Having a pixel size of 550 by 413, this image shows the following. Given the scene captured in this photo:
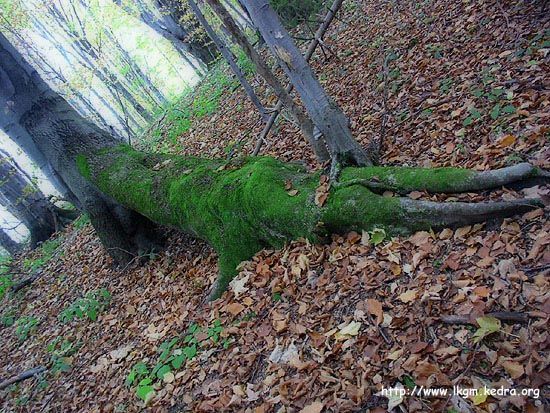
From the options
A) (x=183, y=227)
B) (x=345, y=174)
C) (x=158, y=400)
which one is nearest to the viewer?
(x=158, y=400)

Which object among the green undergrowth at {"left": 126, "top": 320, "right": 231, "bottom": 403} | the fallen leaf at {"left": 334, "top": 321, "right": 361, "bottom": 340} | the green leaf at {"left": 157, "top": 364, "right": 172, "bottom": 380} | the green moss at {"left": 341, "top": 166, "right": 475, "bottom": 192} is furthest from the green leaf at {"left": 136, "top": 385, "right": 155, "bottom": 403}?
the green moss at {"left": 341, "top": 166, "right": 475, "bottom": 192}

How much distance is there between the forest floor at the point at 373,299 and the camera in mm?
2469

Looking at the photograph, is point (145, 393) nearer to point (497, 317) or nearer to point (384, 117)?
point (497, 317)

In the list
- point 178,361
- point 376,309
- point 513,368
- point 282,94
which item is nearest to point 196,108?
point 282,94

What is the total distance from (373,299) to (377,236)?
24.3 inches

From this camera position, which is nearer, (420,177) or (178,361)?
(420,177)

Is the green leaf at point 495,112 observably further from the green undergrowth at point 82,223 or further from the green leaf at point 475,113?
the green undergrowth at point 82,223

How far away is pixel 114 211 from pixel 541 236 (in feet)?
18.0

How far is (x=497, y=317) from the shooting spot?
2.45 m

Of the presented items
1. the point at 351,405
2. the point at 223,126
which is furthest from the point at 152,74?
the point at 351,405

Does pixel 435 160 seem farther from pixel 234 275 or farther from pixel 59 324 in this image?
pixel 59 324

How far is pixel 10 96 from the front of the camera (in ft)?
20.7

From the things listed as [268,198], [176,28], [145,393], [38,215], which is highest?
[176,28]

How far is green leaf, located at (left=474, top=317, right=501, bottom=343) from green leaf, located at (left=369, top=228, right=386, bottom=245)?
110 cm
